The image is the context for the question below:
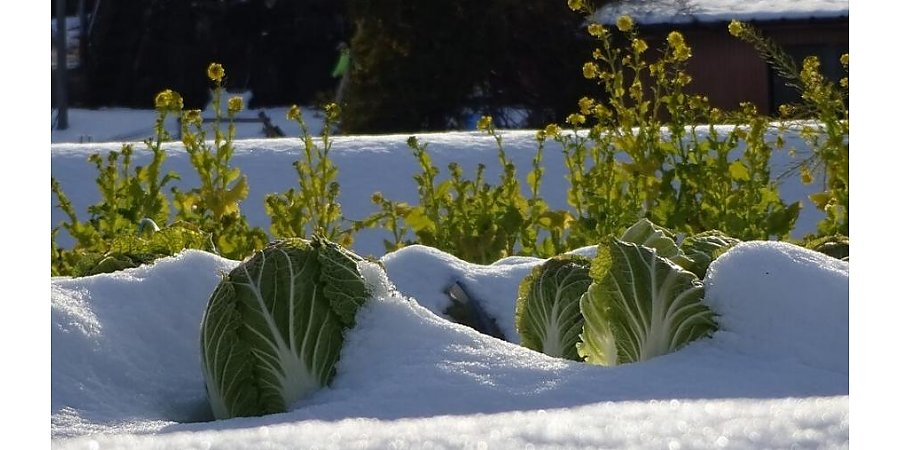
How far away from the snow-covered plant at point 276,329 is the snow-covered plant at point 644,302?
1.20 ft

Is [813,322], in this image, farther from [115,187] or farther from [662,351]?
[115,187]

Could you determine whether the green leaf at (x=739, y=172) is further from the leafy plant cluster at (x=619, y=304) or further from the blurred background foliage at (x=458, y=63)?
the blurred background foliage at (x=458, y=63)

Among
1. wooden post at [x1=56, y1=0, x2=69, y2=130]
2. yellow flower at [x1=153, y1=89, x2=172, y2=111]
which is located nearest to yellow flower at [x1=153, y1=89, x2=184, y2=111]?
yellow flower at [x1=153, y1=89, x2=172, y2=111]

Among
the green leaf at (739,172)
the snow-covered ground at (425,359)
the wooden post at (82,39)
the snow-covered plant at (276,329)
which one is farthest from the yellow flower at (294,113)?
the wooden post at (82,39)

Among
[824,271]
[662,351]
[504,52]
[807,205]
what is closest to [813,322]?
[824,271]

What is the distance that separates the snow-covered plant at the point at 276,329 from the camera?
1.80 meters

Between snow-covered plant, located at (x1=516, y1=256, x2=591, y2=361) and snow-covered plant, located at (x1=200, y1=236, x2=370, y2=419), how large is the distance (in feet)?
1.28

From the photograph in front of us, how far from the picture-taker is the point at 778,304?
1.86 meters

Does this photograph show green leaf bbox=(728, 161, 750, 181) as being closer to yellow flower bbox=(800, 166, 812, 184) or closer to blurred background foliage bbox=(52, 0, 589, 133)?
yellow flower bbox=(800, 166, 812, 184)

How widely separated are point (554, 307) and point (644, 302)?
0.24 m

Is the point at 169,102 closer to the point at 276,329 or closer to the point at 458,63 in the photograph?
the point at 276,329

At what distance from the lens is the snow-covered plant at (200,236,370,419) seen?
1803mm

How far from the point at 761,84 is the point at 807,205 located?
12.4 m

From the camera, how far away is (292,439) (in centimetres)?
84
